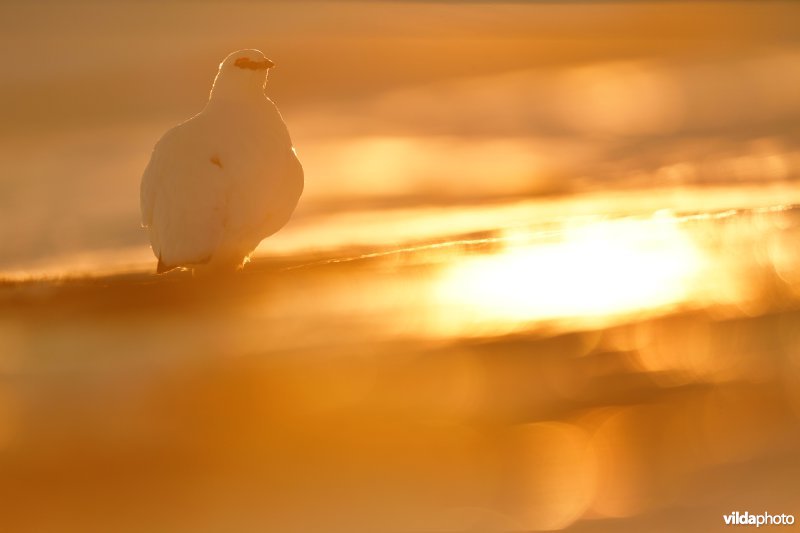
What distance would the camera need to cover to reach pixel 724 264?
29.2ft

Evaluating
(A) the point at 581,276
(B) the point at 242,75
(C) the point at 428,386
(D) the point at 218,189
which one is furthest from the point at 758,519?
(B) the point at 242,75

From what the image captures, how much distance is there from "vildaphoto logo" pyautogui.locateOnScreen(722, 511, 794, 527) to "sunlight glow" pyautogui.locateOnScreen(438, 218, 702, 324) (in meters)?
2.41

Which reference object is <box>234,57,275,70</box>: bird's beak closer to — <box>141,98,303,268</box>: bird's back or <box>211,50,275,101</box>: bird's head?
<box>211,50,275,101</box>: bird's head

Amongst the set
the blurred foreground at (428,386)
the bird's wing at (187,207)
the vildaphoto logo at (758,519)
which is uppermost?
the bird's wing at (187,207)

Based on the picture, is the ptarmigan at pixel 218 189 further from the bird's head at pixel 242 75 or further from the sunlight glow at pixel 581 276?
the sunlight glow at pixel 581 276

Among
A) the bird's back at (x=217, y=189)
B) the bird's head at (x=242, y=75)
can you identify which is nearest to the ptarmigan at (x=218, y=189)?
the bird's back at (x=217, y=189)

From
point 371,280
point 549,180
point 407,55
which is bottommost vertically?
point 371,280

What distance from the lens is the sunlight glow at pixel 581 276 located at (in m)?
8.34

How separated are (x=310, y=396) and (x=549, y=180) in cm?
404

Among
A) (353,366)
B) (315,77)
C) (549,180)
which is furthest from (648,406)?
(315,77)

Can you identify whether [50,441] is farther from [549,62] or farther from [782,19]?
[782,19]

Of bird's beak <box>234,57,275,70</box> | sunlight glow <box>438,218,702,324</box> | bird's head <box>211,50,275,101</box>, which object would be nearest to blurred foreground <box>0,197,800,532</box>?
sunlight glow <box>438,218,702,324</box>

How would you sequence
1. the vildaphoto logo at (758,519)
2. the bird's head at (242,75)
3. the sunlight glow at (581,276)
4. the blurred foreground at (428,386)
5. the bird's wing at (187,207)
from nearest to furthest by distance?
the vildaphoto logo at (758,519) → the blurred foreground at (428,386) → the sunlight glow at (581,276) → the bird's wing at (187,207) → the bird's head at (242,75)

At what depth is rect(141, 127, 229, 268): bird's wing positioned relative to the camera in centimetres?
854
